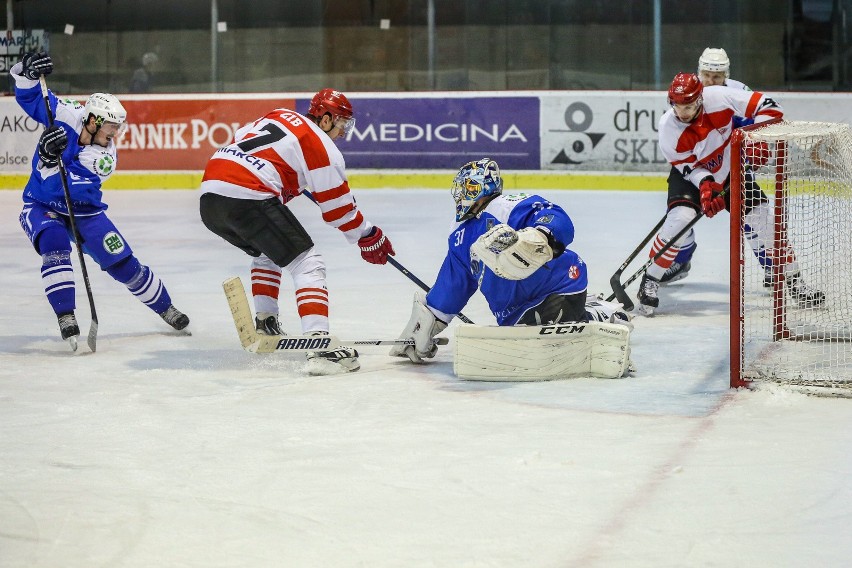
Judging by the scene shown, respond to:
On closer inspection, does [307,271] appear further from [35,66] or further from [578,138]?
[578,138]

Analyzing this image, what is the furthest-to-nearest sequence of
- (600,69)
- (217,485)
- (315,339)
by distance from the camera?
(600,69), (315,339), (217,485)

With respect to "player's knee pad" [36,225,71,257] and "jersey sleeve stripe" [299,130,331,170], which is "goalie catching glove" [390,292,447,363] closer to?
"jersey sleeve stripe" [299,130,331,170]

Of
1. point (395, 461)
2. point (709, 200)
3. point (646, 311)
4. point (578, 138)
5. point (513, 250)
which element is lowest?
point (395, 461)

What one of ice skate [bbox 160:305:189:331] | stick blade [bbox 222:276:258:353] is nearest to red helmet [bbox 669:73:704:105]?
stick blade [bbox 222:276:258:353]

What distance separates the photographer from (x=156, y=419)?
355 cm

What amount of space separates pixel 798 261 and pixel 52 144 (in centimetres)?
282

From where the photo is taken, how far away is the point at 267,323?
182 inches

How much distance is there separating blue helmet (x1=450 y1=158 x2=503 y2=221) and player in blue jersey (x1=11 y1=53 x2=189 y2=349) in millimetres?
1530

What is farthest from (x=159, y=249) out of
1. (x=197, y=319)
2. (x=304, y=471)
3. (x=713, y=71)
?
(x=304, y=471)

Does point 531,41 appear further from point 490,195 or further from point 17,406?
point 17,406

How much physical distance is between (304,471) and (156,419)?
2.41 feet

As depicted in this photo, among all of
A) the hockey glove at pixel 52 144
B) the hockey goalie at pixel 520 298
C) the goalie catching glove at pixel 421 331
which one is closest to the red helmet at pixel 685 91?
the hockey goalie at pixel 520 298

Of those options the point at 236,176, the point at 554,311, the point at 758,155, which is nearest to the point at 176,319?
the point at 236,176

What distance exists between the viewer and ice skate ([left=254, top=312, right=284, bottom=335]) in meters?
4.61
